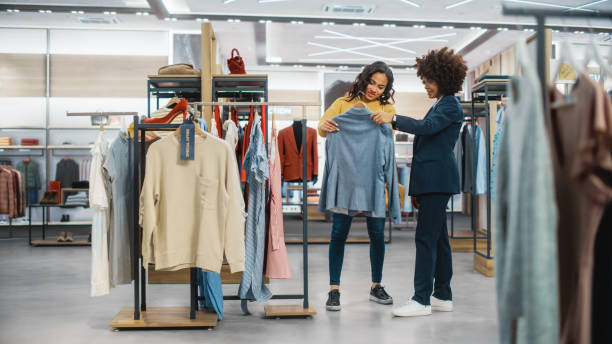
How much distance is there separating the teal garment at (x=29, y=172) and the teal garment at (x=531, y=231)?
8.82 meters

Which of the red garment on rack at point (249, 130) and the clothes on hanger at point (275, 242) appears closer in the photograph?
the clothes on hanger at point (275, 242)

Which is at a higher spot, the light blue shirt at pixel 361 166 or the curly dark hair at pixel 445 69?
the curly dark hair at pixel 445 69

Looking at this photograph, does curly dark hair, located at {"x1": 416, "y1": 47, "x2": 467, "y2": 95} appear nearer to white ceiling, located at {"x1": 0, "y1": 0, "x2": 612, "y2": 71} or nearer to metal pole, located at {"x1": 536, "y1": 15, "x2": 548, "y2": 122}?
metal pole, located at {"x1": 536, "y1": 15, "x2": 548, "y2": 122}

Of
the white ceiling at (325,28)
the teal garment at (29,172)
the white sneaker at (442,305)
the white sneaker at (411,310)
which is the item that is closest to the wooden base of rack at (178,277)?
the white sneaker at (411,310)

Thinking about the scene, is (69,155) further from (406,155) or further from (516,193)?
(516,193)

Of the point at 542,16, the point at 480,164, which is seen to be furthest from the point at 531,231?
the point at 480,164

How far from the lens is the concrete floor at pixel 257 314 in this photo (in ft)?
8.51

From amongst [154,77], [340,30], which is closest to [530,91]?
[154,77]

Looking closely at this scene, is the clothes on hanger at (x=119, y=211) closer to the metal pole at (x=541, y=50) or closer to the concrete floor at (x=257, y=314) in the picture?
the concrete floor at (x=257, y=314)

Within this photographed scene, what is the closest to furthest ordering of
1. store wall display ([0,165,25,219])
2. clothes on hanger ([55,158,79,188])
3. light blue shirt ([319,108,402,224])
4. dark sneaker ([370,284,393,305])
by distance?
light blue shirt ([319,108,402,224]), dark sneaker ([370,284,393,305]), store wall display ([0,165,25,219]), clothes on hanger ([55,158,79,188])

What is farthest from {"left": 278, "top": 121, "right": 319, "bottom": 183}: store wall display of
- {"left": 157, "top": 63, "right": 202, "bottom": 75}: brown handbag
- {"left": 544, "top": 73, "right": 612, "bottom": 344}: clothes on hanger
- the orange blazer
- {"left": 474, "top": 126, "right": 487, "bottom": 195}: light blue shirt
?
{"left": 544, "top": 73, "right": 612, "bottom": 344}: clothes on hanger

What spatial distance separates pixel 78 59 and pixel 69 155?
1.76m

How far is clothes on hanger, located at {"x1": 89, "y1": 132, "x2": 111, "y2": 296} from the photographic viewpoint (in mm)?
2717

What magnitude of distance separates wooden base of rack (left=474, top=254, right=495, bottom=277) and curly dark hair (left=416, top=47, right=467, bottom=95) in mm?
1960
